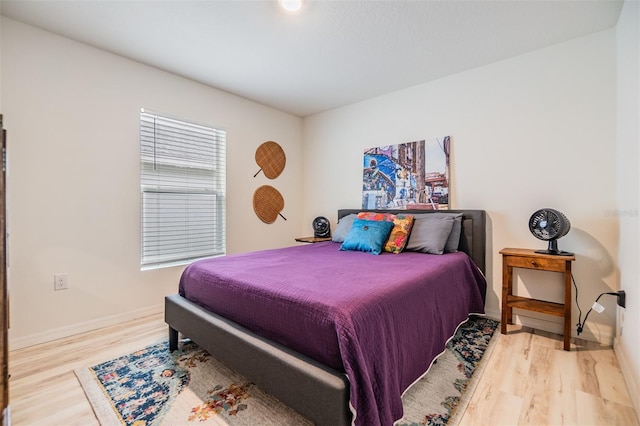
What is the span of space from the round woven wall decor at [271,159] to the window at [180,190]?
53 cm

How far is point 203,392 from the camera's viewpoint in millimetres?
1608

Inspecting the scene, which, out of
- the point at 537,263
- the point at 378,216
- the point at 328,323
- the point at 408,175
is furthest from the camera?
the point at 408,175

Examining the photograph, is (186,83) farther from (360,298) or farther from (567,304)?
(567,304)

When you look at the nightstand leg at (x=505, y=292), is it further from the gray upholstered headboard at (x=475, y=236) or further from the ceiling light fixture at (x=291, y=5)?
the ceiling light fixture at (x=291, y=5)

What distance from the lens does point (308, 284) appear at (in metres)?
1.54

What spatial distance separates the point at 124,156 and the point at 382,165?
2670 millimetres

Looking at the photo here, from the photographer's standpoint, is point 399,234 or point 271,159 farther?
point 271,159

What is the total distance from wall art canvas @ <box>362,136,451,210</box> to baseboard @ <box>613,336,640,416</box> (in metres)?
1.57

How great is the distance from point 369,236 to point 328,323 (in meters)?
1.55

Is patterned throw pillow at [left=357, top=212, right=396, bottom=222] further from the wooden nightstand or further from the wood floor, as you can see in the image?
the wood floor

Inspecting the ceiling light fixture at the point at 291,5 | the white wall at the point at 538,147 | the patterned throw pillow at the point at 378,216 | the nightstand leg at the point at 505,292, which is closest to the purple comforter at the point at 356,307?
the nightstand leg at the point at 505,292

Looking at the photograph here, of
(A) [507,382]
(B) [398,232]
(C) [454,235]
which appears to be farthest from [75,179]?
(A) [507,382]

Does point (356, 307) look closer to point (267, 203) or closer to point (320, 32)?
point (320, 32)

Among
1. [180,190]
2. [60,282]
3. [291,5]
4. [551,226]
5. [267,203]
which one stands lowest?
[60,282]
